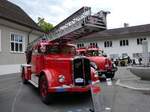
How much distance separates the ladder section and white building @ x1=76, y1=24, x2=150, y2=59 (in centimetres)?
3066

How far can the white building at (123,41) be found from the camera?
4047cm

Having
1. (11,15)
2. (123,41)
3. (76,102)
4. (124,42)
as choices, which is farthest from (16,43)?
(123,41)

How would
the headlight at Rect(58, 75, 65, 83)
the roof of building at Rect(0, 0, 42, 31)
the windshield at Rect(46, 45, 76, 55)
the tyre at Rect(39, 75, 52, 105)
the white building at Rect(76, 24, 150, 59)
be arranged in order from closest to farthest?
1. the headlight at Rect(58, 75, 65, 83)
2. the tyre at Rect(39, 75, 52, 105)
3. the windshield at Rect(46, 45, 76, 55)
4. the roof of building at Rect(0, 0, 42, 31)
5. the white building at Rect(76, 24, 150, 59)

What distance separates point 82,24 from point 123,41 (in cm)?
3659

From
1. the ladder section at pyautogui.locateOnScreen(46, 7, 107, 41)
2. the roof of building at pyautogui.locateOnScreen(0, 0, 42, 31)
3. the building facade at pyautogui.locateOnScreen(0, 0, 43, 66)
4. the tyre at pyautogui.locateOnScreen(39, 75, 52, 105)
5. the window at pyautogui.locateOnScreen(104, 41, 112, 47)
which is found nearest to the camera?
the ladder section at pyautogui.locateOnScreen(46, 7, 107, 41)

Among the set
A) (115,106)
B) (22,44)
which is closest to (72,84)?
(115,106)

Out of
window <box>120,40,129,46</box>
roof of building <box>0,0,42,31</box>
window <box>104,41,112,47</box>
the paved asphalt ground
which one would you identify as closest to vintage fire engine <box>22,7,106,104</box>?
the paved asphalt ground

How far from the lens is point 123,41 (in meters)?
42.7

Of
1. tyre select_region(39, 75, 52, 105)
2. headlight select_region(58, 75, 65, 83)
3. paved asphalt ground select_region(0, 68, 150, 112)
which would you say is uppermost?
headlight select_region(58, 75, 65, 83)

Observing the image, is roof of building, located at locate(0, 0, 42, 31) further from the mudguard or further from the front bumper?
the front bumper

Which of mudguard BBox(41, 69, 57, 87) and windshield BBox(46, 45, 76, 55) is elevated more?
windshield BBox(46, 45, 76, 55)

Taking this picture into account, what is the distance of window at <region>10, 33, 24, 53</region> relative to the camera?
68.6 feet

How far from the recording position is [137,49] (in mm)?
40844

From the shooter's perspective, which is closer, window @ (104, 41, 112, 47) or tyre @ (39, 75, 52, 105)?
tyre @ (39, 75, 52, 105)
